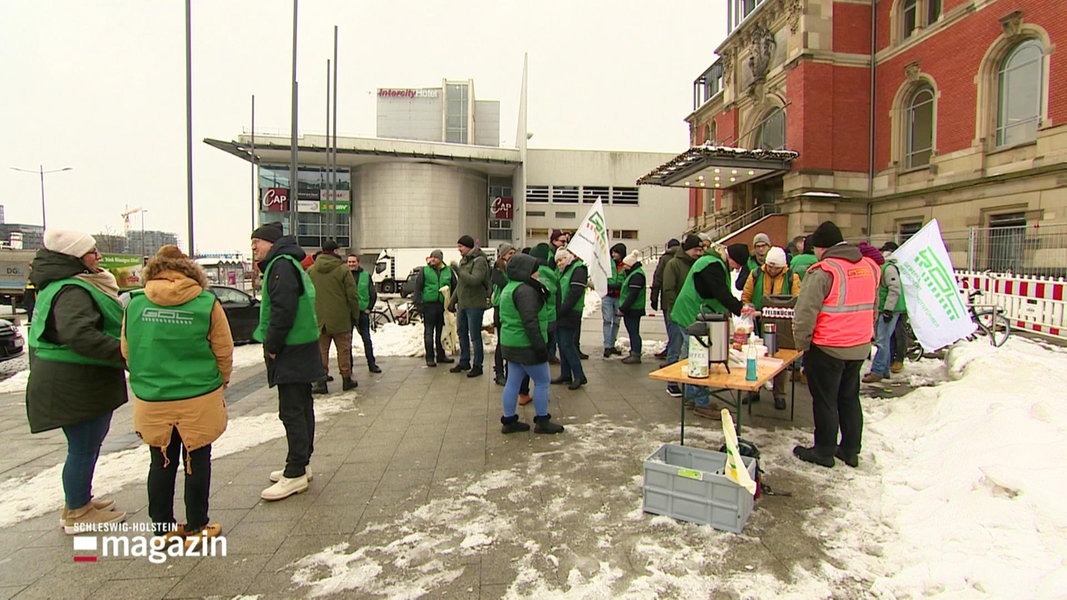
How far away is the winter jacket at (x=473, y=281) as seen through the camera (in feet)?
25.2

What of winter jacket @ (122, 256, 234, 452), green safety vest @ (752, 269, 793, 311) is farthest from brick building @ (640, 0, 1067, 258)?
winter jacket @ (122, 256, 234, 452)

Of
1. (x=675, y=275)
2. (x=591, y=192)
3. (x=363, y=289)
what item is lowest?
(x=363, y=289)

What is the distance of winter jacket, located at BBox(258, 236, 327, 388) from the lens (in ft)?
12.2

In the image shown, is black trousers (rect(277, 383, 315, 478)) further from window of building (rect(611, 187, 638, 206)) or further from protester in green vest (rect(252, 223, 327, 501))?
window of building (rect(611, 187, 638, 206))

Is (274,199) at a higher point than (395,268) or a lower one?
higher

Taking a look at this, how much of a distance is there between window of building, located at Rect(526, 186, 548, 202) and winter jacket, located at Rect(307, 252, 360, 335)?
40.4m

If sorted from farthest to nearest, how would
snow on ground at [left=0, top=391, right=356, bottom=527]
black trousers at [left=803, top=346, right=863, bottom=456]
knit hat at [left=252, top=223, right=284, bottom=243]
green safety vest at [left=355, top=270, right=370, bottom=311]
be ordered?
1. green safety vest at [left=355, top=270, right=370, bottom=311]
2. black trousers at [left=803, top=346, right=863, bottom=456]
3. knit hat at [left=252, top=223, right=284, bottom=243]
4. snow on ground at [left=0, top=391, right=356, bottom=527]

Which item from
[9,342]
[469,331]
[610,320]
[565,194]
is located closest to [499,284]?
[469,331]

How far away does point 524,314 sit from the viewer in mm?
4801

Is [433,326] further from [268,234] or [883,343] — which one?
[883,343]

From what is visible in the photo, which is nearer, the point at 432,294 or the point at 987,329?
the point at 432,294

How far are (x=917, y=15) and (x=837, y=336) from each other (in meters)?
22.3

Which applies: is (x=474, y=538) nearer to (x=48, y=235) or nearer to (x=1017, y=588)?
(x=1017, y=588)

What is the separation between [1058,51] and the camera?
14.6 meters
